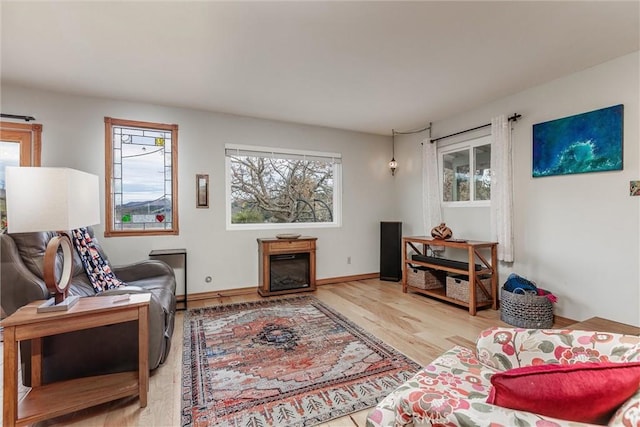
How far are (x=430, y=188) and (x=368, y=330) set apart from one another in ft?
8.08

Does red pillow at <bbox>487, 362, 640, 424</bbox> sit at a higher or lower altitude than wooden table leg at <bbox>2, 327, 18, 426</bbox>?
higher

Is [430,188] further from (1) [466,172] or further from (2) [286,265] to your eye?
(2) [286,265]

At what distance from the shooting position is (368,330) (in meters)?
2.84

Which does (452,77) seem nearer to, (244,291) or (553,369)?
(553,369)

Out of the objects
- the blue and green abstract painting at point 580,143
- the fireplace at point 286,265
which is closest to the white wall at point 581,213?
the blue and green abstract painting at point 580,143

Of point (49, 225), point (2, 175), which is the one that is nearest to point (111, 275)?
point (49, 225)

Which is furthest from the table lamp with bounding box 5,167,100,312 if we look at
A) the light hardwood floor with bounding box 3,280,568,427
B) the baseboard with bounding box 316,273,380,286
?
the baseboard with bounding box 316,273,380,286

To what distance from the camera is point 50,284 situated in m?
1.59

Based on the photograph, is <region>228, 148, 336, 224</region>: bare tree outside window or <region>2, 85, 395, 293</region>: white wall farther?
<region>228, 148, 336, 224</region>: bare tree outside window

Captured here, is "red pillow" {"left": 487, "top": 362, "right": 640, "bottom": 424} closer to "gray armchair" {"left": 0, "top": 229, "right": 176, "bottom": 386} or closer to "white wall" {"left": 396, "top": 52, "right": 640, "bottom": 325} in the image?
"gray armchair" {"left": 0, "top": 229, "right": 176, "bottom": 386}

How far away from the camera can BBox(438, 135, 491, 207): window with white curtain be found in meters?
3.80

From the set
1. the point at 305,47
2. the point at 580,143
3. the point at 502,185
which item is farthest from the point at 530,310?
the point at 305,47

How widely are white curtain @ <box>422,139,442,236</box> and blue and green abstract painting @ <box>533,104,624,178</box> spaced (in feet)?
4.33

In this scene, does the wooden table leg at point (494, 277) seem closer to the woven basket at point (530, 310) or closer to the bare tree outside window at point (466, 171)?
the woven basket at point (530, 310)
